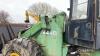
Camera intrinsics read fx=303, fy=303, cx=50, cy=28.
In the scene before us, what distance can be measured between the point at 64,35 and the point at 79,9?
1.02 m

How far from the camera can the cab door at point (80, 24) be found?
656cm

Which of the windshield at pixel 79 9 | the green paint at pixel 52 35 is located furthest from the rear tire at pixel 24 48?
the windshield at pixel 79 9

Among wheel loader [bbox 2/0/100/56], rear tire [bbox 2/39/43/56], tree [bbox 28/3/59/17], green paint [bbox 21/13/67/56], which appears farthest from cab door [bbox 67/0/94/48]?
tree [bbox 28/3/59/17]

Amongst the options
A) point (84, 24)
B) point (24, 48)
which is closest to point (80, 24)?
point (84, 24)

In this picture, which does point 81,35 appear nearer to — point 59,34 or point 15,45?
point 59,34

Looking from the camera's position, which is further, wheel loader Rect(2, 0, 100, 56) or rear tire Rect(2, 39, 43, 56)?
rear tire Rect(2, 39, 43, 56)

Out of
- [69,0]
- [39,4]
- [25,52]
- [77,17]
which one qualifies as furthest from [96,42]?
[39,4]

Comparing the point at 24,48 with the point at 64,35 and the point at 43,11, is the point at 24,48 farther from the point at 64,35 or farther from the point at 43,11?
the point at 43,11

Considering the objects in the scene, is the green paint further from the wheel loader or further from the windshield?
the windshield

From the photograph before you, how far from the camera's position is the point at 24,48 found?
8.12 metres

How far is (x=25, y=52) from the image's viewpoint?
8.07m

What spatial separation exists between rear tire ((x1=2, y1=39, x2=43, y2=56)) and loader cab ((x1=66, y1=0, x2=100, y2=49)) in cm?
92

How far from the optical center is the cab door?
21.5 ft

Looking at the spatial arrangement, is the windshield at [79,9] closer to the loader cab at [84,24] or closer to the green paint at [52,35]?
the loader cab at [84,24]
